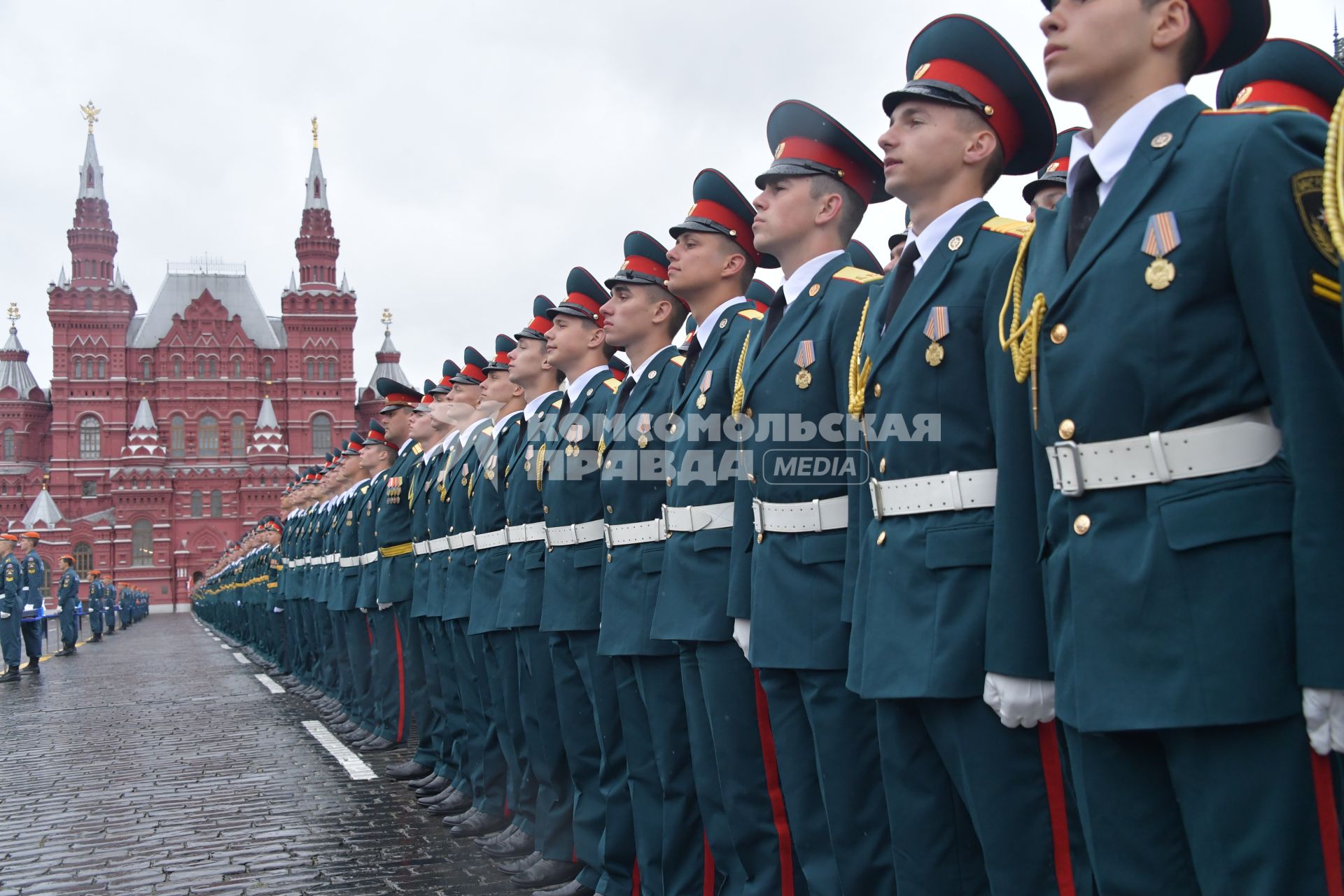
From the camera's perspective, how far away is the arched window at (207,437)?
7531 cm

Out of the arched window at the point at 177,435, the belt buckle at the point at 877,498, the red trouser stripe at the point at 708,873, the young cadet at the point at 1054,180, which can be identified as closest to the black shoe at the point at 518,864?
the red trouser stripe at the point at 708,873

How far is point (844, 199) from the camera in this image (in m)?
3.83

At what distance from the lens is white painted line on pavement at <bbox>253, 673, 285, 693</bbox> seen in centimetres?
1414

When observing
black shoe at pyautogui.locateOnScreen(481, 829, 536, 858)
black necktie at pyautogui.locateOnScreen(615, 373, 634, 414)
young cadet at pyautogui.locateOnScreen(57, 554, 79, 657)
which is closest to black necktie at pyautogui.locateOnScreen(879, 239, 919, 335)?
black necktie at pyautogui.locateOnScreen(615, 373, 634, 414)

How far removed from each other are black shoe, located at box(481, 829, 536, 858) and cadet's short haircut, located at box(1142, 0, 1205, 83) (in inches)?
175

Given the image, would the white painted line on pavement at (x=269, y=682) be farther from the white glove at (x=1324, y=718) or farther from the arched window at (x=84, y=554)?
the arched window at (x=84, y=554)

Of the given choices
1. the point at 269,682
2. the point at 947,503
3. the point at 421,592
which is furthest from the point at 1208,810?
the point at 269,682

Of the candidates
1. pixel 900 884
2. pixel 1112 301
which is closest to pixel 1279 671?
pixel 1112 301

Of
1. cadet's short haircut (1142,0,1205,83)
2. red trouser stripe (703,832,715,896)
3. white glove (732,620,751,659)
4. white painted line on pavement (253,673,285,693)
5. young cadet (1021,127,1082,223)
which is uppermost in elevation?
young cadet (1021,127,1082,223)

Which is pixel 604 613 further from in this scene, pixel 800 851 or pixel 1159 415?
pixel 1159 415

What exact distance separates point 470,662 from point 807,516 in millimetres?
3808

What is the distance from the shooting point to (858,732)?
3264 millimetres

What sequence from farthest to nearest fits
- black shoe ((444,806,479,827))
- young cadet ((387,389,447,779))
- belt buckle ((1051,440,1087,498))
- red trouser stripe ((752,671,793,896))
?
young cadet ((387,389,447,779)) → black shoe ((444,806,479,827)) → red trouser stripe ((752,671,793,896)) → belt buckle ((1051,440,1087,498))

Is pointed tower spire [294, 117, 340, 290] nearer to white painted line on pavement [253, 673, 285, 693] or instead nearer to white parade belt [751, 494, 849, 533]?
white painted line on pavement [253, 673, 285, 693]
